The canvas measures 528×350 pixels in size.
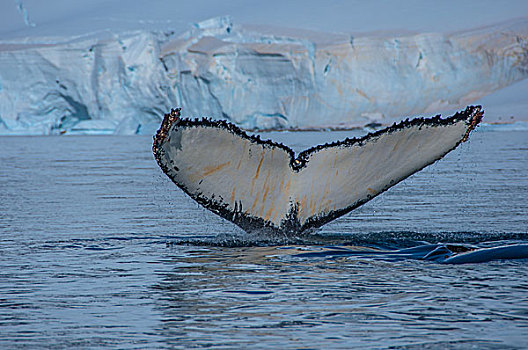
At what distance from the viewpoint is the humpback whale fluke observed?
4402mm

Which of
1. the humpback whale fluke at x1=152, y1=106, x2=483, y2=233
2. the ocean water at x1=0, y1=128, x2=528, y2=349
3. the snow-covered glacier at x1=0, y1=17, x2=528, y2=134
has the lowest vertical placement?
the ocean water at x1=0, y1=128, x2=528, y2=349

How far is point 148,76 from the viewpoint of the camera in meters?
47.3

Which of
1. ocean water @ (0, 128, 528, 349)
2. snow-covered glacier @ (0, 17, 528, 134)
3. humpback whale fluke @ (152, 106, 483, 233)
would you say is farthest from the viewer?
snow-covered glacier @ (0, 17, 528, 134)

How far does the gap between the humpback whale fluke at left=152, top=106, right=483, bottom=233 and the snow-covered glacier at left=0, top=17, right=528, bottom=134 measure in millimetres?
42922

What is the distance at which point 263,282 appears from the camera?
4.22 m

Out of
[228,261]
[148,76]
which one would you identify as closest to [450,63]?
[148,76]

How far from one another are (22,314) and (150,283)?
3.01 feet

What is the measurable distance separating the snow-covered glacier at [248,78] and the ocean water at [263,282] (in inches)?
1572

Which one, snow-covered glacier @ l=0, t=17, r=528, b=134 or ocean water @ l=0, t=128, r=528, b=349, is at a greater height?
snow-covered glacier @ l=0, t=17, r=528, b=134

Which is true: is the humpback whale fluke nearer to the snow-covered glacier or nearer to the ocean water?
the ocean water

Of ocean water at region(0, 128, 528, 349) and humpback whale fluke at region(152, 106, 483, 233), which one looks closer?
ocean water at region(0, 128, 528, 349)

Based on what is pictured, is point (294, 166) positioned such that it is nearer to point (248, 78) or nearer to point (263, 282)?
point (263, 282)

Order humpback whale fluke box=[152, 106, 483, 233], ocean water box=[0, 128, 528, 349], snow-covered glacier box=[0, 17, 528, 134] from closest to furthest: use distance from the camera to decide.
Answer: ocean water box=[0, 128, 528, 349] < humpback whale fluke box=[152, 106, 483, 233] < snow-covered glacier box=[0, 17, 528, 134]

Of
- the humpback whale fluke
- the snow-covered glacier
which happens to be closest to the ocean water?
the humpback whale fluke
